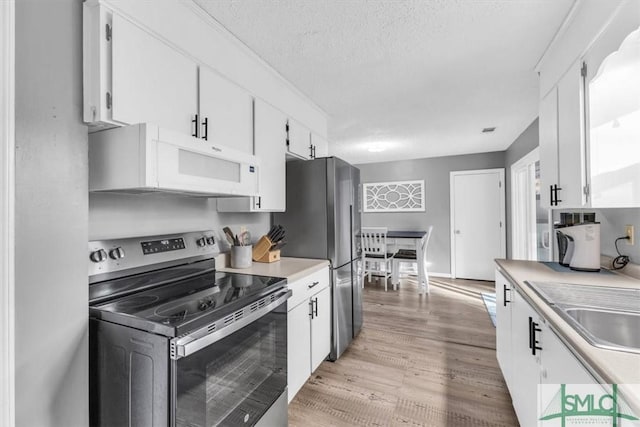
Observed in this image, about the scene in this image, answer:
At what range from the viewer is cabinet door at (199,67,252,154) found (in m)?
1.59

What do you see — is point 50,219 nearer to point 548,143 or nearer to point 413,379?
point 413,379

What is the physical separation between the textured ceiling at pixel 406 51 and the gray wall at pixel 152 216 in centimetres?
109

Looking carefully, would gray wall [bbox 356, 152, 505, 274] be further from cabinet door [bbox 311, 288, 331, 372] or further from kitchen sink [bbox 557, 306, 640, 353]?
kitchen sink [bbox 557, 306, 640, 353]

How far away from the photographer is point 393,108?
292 cm

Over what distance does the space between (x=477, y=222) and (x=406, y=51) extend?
4019 millimetres

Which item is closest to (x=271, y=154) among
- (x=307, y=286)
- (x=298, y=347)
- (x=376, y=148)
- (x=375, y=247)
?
(x=307, y=286)

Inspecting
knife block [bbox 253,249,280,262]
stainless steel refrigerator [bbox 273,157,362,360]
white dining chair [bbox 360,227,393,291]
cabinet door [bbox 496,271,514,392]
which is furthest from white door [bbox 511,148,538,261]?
knife block [bbox 253,249,280,262]

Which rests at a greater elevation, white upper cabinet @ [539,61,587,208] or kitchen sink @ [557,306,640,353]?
white upper cabinet @ [539,61,587,208]

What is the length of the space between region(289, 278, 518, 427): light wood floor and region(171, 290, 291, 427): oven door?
53 cm

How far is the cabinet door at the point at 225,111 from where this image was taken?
62.8 inches

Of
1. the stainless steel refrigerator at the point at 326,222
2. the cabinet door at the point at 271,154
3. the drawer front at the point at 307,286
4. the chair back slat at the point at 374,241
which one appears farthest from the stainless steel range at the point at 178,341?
the chair back slat at the point at 374,241

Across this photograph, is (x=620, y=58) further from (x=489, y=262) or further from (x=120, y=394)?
(x=489, y=262)

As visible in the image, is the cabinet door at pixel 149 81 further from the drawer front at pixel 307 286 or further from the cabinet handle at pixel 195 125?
the drawer front at pixel 307 286

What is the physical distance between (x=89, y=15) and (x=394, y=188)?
518 centimetres
